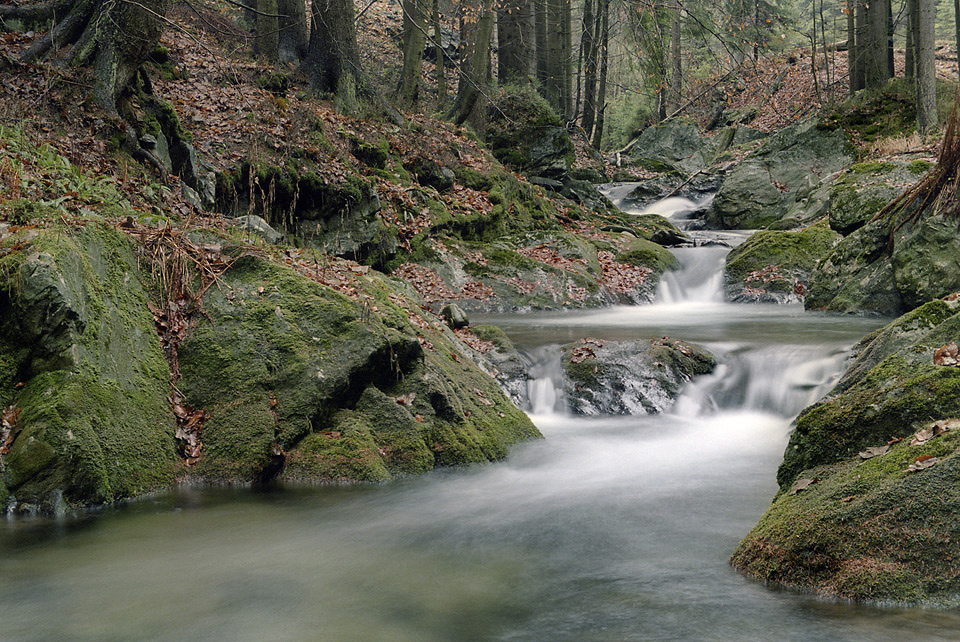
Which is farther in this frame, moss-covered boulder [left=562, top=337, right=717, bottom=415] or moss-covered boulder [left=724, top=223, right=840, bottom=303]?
moss-covered boulder [left=724, top=223, right=840, bottom=303]

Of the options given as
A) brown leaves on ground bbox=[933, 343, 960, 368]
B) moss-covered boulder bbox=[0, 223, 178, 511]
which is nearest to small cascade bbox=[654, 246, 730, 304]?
brown leaves on ground bbox=[933, 343, 960, 368]

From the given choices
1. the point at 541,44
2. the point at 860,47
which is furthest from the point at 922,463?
the point at 541,44

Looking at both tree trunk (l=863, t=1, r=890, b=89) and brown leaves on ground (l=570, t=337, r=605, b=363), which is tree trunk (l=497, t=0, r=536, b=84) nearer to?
tree trunk (l=863, t=1, r=890, b=89)

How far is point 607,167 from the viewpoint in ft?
90.0

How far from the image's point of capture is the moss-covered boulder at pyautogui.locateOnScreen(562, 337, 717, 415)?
782 centimetres

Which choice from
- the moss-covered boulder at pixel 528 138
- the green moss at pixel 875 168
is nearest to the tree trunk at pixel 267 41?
the moss-covered boulder at pixel 528 138

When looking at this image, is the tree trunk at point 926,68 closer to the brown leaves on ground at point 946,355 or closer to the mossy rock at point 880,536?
the brown leaves on ground at point 946,355

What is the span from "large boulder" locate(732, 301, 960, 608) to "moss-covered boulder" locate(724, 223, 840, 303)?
353 inches

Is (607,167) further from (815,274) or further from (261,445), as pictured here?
(261,445)

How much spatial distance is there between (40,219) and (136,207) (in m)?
2.05

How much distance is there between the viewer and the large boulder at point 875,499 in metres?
3.05

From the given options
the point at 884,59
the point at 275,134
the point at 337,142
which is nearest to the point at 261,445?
the point at 275,134

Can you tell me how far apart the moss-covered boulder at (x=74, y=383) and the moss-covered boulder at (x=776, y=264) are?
34.5 feet

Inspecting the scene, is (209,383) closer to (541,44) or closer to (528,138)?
(528,138)
